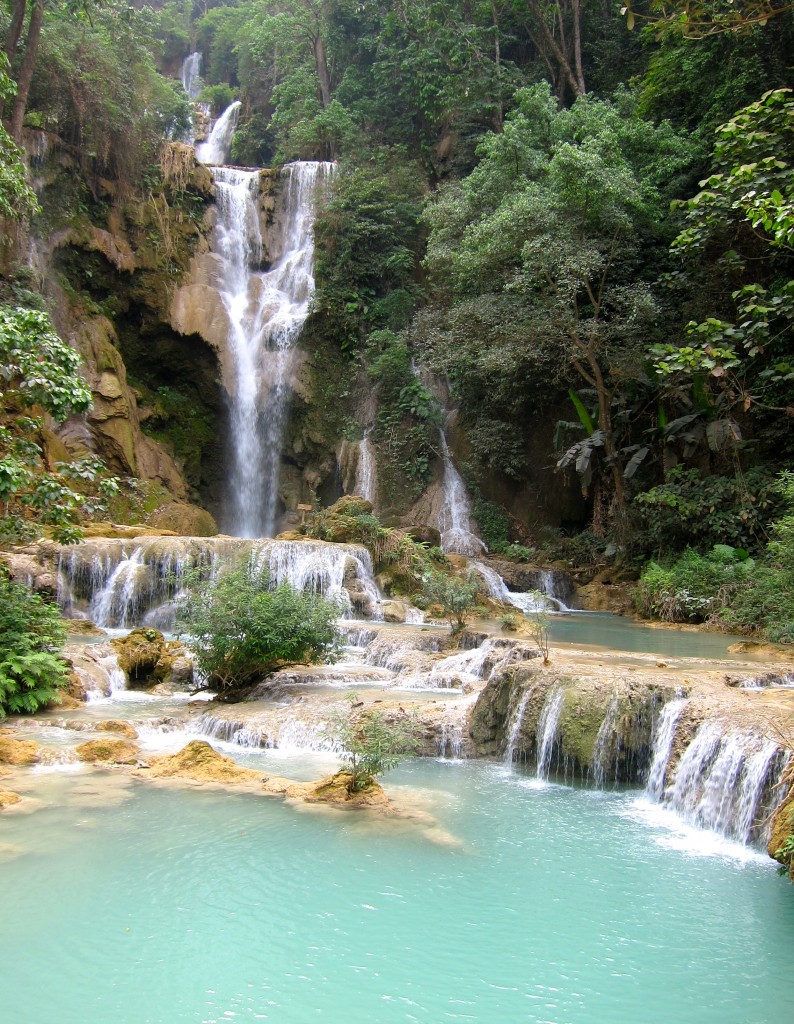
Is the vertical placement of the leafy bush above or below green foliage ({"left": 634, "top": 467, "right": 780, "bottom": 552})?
below

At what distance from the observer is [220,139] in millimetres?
33906

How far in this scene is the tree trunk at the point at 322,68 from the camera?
29.6 metres

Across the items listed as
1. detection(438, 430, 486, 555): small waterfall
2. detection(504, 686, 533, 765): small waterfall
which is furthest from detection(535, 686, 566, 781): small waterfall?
detection(438, 430, 486, 555): small waterfall

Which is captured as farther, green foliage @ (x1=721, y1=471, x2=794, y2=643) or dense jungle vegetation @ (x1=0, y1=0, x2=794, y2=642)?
dense jungle vegetation @ (x1=0, y1=0, x2=794, y2=642)

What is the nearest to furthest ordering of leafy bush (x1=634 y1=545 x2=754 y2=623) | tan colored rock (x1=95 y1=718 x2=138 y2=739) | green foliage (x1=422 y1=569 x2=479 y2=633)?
tan colored rock (x1=95 y1=718 x2=138 y2=739)
green foliage (x1=422 y1=569 x2=479 y2=633)
leafy bush (x1=634 y1=545 x2=754 y2=623)

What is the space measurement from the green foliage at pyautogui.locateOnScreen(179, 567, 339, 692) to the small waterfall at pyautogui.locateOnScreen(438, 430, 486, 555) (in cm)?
1125

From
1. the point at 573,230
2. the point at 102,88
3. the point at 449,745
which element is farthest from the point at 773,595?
the point at 102,88

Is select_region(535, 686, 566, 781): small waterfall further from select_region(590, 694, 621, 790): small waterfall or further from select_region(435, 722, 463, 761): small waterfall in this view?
select_region(435, 722, 463, 761): small waterfall

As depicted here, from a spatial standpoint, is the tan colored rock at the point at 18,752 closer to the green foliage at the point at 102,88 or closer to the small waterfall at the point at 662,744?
the small waterfall at the point at 662,744

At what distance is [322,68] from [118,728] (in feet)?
92.1

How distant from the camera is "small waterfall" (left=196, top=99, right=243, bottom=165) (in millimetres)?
33406

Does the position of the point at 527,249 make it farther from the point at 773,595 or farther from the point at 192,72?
the point at 192,72

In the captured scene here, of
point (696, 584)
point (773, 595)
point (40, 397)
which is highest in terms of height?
point (40, 397)

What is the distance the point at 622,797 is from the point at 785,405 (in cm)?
1244
